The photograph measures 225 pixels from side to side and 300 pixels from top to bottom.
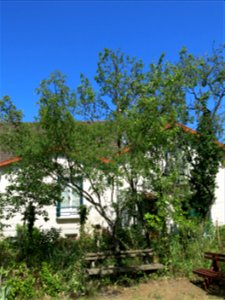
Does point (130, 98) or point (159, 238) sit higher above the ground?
point (130, 98)

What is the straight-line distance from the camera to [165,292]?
28.1 feet

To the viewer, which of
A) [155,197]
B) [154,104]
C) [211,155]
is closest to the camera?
[154,104]

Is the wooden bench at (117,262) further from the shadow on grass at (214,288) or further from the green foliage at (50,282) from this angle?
the shadow on grass at (214,288)

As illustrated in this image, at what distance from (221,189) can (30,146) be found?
1461 centimetres

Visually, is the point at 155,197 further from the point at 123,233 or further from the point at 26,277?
the point at 26,277

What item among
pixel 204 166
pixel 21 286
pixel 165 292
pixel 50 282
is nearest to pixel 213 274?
pixel 165 292

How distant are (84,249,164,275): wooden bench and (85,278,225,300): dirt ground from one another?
41 centimetres


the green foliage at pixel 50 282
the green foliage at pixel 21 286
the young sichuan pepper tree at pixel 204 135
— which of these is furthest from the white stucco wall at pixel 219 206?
the green foliage at pixel 21 286

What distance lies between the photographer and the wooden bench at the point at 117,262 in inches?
363

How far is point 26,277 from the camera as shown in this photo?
8.41 meters

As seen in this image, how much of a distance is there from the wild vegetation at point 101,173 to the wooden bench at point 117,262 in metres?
0.35

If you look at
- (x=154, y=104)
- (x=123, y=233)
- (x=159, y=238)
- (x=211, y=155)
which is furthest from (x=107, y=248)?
(x=211, y=155)

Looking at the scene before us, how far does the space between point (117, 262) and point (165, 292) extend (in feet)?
5.78

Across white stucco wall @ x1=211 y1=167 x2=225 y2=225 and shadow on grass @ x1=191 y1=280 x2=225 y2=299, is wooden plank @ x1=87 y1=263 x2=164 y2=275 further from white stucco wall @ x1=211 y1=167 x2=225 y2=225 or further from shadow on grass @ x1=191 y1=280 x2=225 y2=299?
white stucco wall @ x1=211 y1=167 x2=225 y2=225
